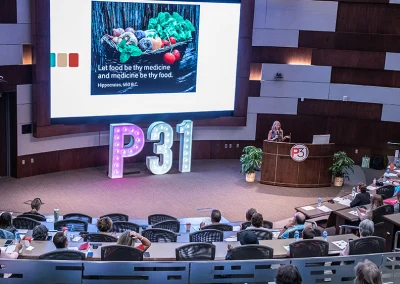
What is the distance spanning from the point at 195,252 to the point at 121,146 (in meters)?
8.29

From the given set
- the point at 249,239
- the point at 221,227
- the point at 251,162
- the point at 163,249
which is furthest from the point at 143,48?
the point at 249,239

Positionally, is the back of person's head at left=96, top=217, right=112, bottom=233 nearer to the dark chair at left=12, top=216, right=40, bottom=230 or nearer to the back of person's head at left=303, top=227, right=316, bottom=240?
the dark chair at left=12, top=216, right=40, bottom=230

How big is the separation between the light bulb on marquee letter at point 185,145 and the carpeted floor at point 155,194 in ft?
0.79

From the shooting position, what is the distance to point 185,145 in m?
16.8

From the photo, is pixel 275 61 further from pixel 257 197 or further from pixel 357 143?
pixel 257 197

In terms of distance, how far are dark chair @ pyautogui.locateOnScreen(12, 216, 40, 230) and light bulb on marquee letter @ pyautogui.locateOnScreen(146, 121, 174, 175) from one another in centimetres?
652

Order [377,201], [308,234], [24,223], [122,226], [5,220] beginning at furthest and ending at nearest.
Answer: [377,201]
[122,226]
[24,223]
[5,220]
[308,234]

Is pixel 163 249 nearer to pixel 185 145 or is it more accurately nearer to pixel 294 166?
pixel 294 166

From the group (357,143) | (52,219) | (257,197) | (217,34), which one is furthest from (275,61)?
(52,219)

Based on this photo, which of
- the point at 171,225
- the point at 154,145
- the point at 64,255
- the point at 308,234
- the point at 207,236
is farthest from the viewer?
the point at 154,145

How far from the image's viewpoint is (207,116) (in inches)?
683

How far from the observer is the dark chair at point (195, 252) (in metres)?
7.93

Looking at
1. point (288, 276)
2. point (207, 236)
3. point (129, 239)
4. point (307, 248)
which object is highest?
point (288, 276)

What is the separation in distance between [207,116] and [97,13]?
4.21 metres
